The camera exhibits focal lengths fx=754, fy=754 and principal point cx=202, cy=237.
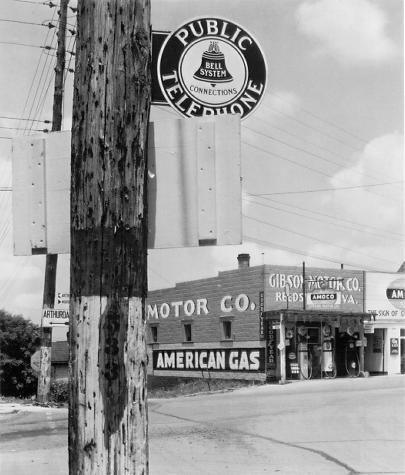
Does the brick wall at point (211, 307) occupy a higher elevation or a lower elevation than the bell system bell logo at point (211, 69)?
lower

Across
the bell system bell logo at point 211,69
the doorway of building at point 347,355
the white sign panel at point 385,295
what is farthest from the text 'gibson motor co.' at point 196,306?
the bell system bell logo at point 211,69

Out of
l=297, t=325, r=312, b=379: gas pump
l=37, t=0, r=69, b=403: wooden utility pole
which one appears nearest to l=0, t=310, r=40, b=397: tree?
l=297, t=325, r=312, b=379: gas pump

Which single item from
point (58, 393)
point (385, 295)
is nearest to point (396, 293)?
point (385, 295)

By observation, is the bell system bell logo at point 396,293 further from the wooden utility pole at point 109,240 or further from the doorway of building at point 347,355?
the wooden utility pole at point 109,240

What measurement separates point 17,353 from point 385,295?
17.9 m

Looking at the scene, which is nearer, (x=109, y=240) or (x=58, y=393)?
(x=109, y=240)

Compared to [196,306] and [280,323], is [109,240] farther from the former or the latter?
[196,306]

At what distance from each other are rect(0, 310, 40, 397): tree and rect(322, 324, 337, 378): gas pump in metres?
13.6

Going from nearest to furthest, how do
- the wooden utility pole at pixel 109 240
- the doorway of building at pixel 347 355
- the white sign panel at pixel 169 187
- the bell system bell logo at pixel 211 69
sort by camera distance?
the wooden utility pole at pixel 109 240
the white sign panel at pixel 169 187
the bell system bell logo at pixel 211 69
the doorway of building at pixel 347 355

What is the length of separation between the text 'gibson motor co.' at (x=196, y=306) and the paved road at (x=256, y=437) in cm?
1159

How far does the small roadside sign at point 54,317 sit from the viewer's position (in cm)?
1702

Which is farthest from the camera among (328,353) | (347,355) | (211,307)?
(211,307)

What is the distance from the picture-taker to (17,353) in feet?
122

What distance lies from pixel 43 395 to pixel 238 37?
15.4 m
